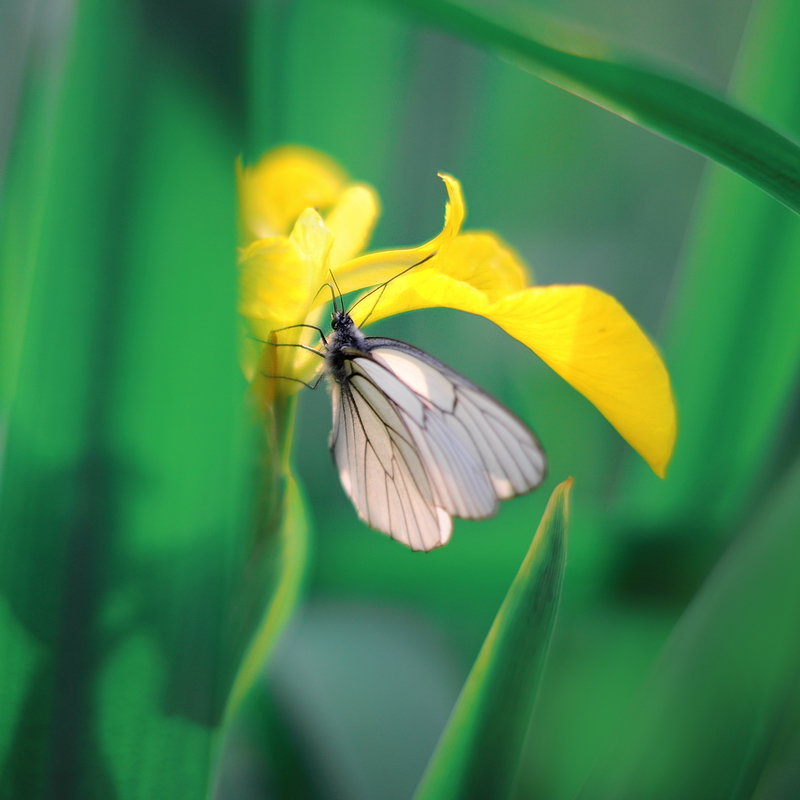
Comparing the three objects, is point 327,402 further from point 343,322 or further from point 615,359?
point 615,359

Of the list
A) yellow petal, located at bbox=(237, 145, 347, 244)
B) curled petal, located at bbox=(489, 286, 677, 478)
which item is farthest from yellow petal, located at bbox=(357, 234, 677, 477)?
yellow petal, located at bbox=(237, 145, 347, 244)

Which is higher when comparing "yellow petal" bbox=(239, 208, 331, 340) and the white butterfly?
"yellow petal" bbox=(239, 208, 331, 340)

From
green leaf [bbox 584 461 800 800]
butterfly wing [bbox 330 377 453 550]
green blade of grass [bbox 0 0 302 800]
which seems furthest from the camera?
butterfly wing [bbox 330 377 453 550]

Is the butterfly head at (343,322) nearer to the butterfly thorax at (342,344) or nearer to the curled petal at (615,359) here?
the butterfly thorax at (342,344)

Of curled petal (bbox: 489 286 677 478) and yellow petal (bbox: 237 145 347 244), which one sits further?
yellow petal (bbox: 237 145 347 244)

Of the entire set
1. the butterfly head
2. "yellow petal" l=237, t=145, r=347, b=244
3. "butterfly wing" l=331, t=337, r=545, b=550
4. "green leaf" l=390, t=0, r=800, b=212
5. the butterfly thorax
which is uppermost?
"green leaf" l=390, t=0, r=800, b=212

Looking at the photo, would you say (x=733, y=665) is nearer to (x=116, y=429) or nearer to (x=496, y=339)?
(x=116, y=429)

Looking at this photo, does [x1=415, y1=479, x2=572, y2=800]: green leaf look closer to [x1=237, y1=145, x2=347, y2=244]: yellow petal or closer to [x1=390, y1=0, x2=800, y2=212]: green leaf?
[x1=390, y1=0, x2=800, y2=212]: green leaf
